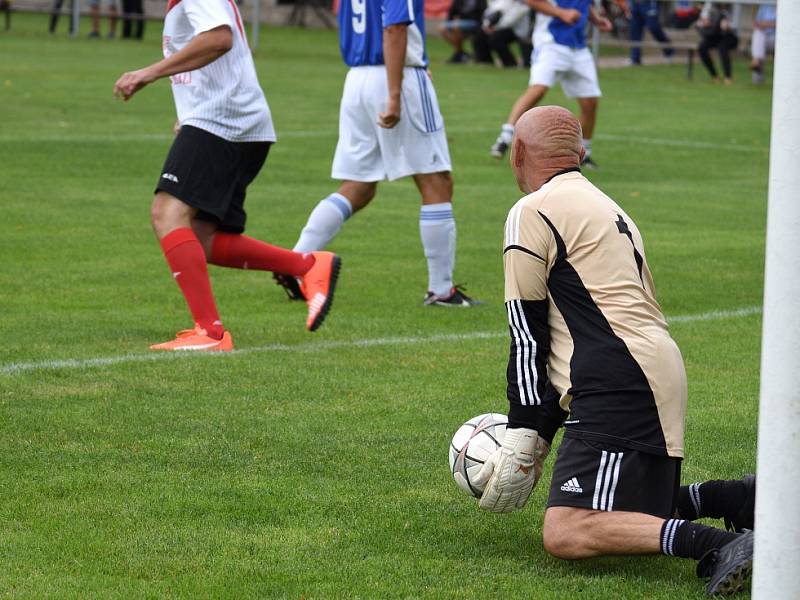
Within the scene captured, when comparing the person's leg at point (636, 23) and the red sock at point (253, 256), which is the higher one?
the red sock at point (253, 256)

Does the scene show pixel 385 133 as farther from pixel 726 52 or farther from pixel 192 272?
pixel 726 52

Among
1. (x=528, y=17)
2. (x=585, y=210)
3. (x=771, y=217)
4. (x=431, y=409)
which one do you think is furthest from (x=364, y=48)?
(x=528, y=17)

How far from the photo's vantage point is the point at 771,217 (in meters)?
3.41

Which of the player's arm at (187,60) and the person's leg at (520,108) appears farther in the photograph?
the person's leg at (520,108)

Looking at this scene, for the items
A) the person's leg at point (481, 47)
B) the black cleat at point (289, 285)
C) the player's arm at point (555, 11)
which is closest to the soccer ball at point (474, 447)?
the black cleat at point (289, 285)

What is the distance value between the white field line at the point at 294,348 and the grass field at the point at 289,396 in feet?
0.08

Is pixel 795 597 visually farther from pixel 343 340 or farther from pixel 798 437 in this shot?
pixel 343 340

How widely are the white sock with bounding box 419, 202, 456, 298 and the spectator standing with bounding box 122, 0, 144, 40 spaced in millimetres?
24664

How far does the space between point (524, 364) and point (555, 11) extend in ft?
36.5

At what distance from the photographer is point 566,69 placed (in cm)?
1565

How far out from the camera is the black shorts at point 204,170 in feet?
24.8

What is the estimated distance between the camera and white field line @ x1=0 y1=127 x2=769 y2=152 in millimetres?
16344

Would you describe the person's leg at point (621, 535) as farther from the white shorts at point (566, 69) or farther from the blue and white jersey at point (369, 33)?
the white shorts at point (566, 69)

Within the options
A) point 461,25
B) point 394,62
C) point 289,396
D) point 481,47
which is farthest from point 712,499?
point 461,25
